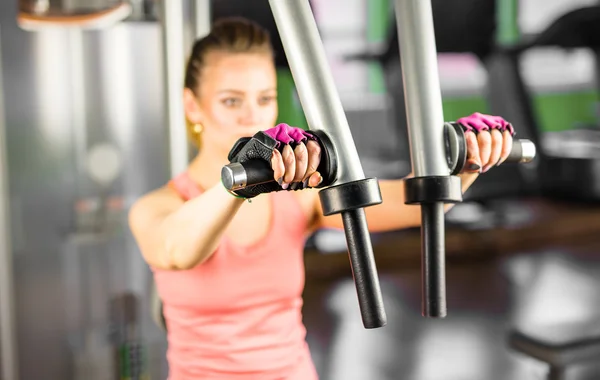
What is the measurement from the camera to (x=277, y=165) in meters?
0.31

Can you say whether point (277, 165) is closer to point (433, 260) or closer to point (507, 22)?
point (433, 260)

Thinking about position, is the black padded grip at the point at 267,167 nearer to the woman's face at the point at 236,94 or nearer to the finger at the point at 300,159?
the finger at the point at 300,159

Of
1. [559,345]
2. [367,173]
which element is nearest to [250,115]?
Result: [367,173]

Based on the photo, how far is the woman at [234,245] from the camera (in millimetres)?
634

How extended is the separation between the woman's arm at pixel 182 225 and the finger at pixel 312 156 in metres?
0.12

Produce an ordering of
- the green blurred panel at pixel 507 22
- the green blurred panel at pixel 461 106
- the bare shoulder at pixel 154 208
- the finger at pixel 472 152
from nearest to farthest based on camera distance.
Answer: the finger at pixel 472 152 → the bare shoulder at pixel 154 208 → the green blurred panel at pixel 461 106 → the green blurred panel at pixel 507 22

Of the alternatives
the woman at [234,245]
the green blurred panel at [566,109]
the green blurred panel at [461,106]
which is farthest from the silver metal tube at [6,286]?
the green blurred panel at [566,109]

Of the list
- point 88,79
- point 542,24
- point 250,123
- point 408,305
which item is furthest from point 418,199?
point 542,24

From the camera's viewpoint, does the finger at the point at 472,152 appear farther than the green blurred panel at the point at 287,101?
No

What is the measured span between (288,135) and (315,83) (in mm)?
32

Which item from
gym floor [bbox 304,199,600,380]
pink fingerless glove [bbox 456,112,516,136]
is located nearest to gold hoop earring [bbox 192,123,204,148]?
pink fingerless glove [bbox 456,112,516,136]

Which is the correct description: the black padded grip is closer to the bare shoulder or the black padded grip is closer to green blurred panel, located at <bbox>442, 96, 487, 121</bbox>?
the bare shoulder

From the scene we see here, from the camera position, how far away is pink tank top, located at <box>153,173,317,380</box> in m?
0.63

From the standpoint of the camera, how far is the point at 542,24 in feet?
4.65
